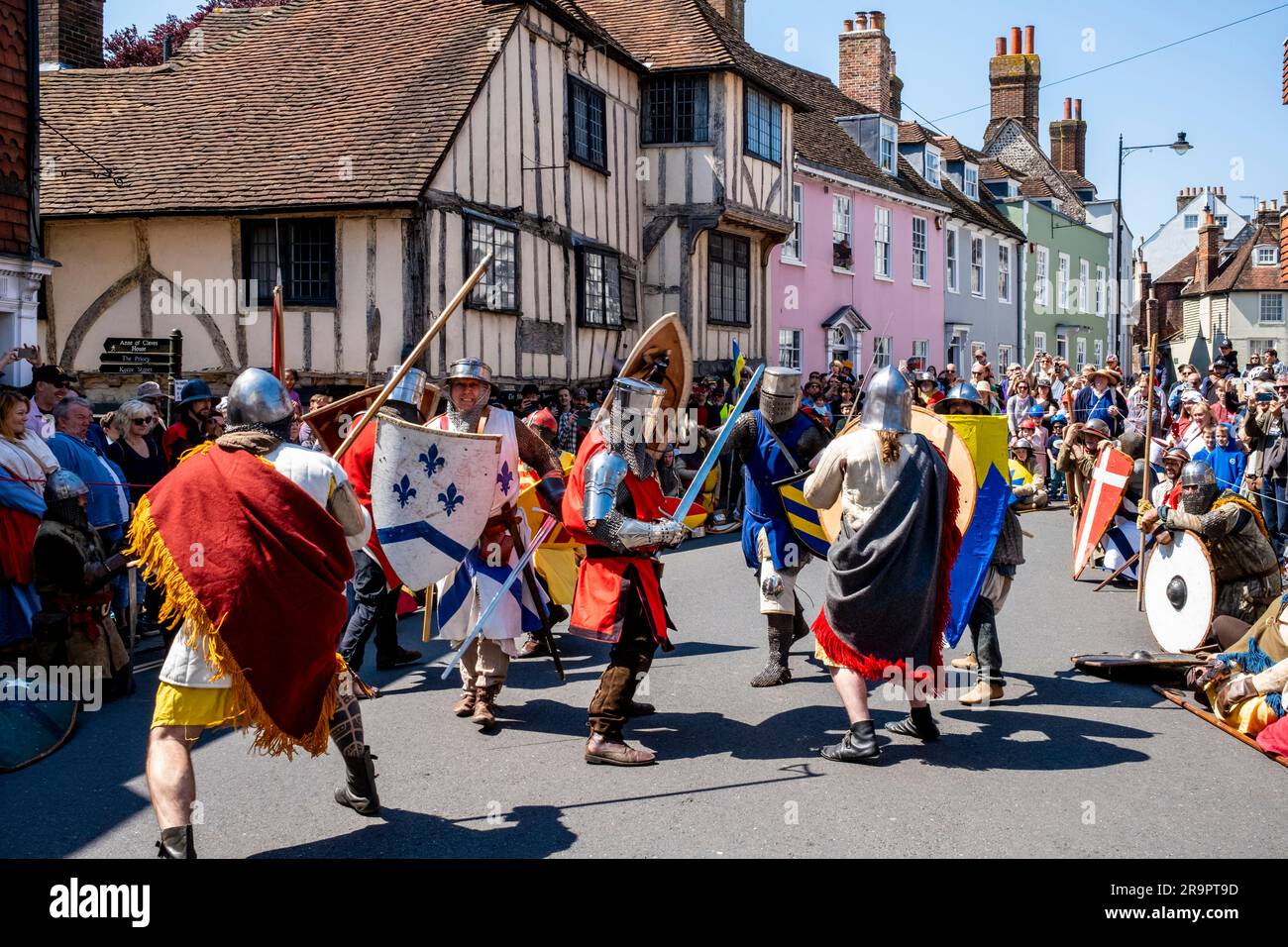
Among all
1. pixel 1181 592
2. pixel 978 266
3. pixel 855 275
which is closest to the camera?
pixel 1181 592

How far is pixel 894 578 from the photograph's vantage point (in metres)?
5.50

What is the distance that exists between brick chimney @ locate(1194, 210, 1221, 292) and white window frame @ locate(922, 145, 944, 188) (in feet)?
77.6

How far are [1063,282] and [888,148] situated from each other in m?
13.0

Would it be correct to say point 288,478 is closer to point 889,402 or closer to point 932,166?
point 889,402

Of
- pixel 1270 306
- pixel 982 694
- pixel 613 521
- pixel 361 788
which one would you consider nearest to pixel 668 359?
pixel 613 521

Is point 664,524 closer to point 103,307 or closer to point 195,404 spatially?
point 195,404

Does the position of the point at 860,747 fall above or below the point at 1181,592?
below

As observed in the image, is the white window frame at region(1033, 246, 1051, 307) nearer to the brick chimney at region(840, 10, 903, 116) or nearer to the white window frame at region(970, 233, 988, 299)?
the white window frame at region(970, 233, 988, 299)

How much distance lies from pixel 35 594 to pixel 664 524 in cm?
356

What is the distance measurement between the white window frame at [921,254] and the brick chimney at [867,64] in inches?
137

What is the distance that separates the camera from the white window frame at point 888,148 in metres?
30.1

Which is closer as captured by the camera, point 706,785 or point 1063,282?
point 706,785
